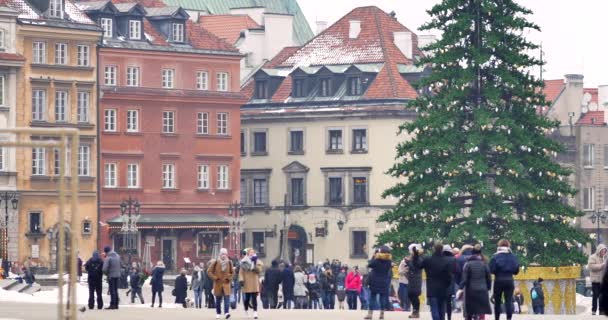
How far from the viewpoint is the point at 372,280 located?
53562 mm

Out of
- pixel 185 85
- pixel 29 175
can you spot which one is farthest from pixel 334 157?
pixel 29 175

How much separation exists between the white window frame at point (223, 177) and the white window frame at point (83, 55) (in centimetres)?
1166

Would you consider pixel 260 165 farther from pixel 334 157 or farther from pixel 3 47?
pixel 3 47

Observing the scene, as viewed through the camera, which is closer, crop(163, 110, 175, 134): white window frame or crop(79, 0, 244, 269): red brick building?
crop(79, 0, 244, 269): red brick building

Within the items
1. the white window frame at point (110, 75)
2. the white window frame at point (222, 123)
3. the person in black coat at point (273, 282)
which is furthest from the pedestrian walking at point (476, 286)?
the white window frame at point (222, 123)

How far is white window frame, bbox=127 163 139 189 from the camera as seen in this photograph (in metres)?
118

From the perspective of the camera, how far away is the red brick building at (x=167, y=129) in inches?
4579

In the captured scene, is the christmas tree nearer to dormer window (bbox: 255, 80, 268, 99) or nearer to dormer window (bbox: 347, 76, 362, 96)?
dormer window (bbox: 347, 76, 362, 96)

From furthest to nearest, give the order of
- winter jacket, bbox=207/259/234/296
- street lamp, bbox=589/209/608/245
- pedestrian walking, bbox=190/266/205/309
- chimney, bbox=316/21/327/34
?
1. chimney, bbox=316/21/327/34
2. street lamp, bbox=589/209/608/245
3. pedestrian walking, bbox=190/266/205/309
4. winter jacket, bbox=207/259/234/296

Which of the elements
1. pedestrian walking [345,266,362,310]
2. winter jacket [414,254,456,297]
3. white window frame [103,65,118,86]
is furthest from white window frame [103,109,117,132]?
winter jacket [414,254,456,297]

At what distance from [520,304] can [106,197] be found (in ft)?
152

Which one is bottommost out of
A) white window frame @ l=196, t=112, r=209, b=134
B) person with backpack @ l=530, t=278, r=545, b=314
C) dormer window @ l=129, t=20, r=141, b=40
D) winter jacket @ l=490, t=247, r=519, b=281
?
person with backpack @ l=530, t=278, r=545, b=314

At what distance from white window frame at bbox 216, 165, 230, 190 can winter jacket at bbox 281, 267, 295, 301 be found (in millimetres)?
49972

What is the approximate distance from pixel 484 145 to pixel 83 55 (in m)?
38.8
